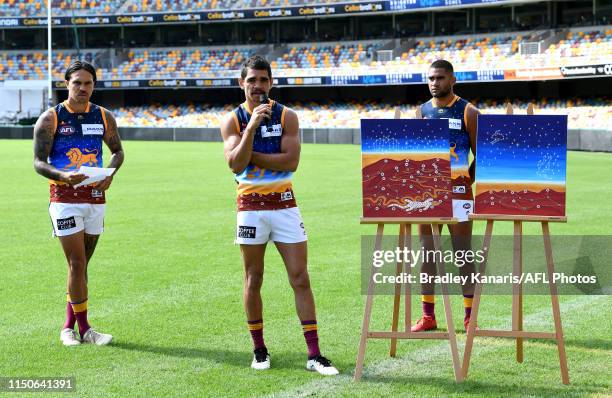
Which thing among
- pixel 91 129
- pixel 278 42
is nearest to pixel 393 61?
pixel 278 42

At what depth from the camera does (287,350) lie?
7203 mm

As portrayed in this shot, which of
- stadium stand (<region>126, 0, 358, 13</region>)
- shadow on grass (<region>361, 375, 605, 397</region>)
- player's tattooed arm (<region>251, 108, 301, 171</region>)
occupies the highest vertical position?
stadium stand (<region>126, 0, 358, 13</region>)

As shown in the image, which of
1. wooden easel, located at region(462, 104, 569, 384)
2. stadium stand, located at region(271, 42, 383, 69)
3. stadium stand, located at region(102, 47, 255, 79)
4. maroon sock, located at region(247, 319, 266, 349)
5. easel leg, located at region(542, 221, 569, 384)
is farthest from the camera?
stadium stand, located at region(102, 47, 255, 79)

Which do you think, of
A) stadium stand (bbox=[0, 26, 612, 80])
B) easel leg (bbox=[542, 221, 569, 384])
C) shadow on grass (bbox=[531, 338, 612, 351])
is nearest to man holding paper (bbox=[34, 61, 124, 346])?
easel leg (bbox=[542, 221, 569, 384])

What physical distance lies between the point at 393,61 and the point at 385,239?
138 feet

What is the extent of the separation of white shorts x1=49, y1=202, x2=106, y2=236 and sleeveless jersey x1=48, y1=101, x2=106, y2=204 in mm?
41

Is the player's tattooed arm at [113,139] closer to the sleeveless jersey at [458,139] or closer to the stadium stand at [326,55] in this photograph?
the sleeveless jersey at [458,139]

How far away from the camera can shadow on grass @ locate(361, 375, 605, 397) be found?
6.01 meters

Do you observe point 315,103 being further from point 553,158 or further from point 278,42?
point 553,158

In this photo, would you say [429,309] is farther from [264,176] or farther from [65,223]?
[65,223]

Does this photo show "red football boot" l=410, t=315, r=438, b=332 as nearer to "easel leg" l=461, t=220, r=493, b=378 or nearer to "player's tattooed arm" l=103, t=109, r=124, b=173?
"easel leg" l=461, t=220, r=493, b=378

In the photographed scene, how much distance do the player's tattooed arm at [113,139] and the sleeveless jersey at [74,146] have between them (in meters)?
0.10

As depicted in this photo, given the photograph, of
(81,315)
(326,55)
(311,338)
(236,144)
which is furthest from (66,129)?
(326,55)

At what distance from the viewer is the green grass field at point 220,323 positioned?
6.29m
